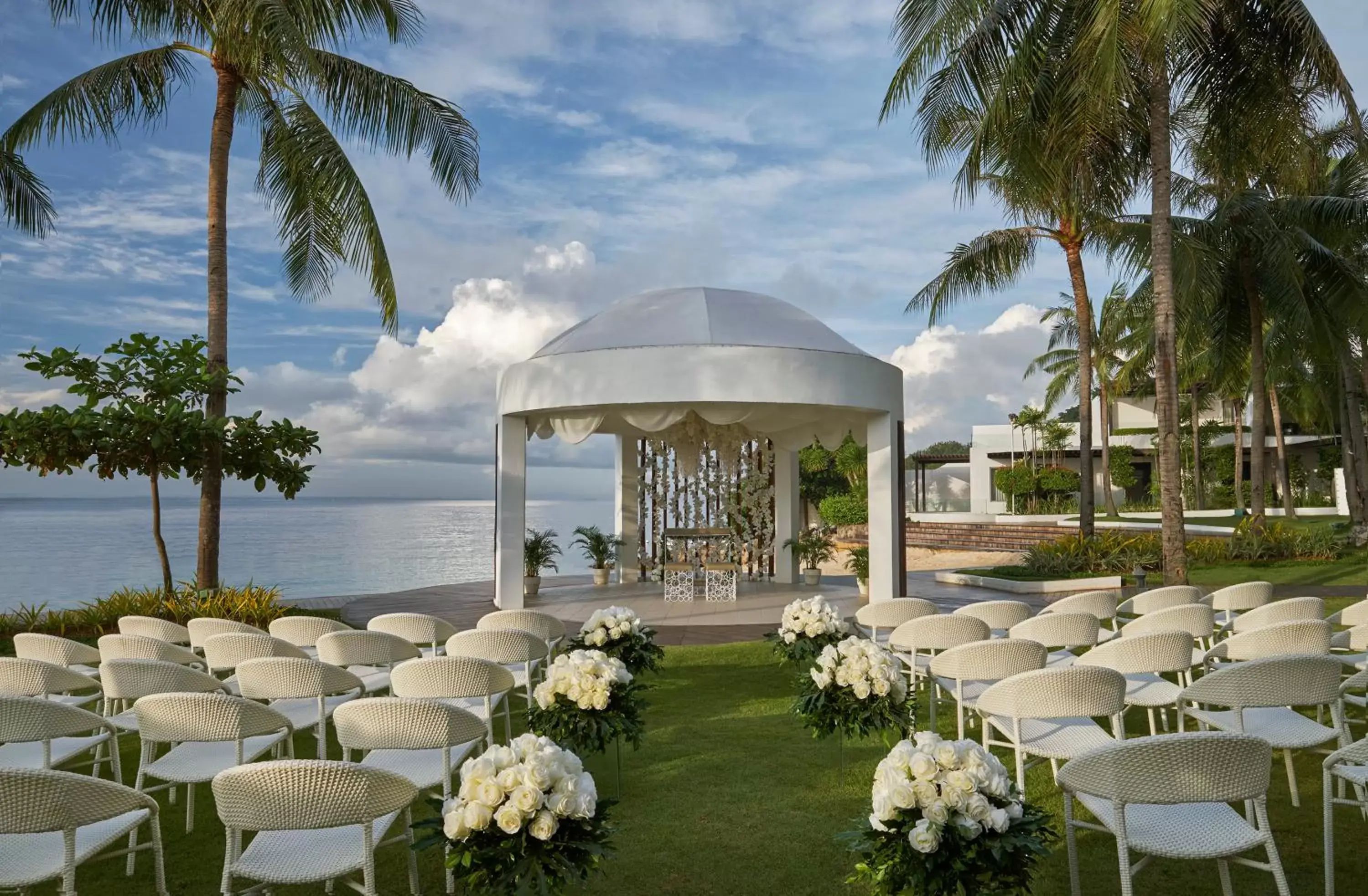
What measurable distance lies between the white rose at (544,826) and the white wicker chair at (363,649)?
2891mm

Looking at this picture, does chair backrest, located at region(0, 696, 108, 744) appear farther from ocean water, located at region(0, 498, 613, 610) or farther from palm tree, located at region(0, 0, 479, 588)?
ocean water, located at region(0, 498, 613, 610)

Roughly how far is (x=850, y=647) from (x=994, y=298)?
542 inches

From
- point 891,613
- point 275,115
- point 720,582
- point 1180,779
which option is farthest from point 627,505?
point 1180,779

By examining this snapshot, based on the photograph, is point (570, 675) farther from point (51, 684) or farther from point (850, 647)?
point (51, 684)

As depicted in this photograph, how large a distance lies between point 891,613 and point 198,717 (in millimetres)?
4272

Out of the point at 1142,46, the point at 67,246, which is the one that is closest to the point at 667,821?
the point at 1142,46

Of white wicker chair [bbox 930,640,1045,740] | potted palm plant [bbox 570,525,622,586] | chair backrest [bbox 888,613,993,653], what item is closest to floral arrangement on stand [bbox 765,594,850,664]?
chair backrest [bbox 888,613,993,653]

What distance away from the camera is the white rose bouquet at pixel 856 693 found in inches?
167

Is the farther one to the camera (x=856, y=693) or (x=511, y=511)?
(x=511, y=511)

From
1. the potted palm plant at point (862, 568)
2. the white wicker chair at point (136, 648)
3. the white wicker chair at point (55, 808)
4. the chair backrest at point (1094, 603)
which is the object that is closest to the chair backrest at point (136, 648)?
the white wicker chair at point (136, 648)

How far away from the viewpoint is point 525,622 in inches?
241

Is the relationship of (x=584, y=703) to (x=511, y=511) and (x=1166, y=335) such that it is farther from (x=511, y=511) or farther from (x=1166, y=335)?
(x=1166, y=335)

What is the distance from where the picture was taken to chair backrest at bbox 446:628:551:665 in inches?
196

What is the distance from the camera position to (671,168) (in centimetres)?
1048
